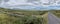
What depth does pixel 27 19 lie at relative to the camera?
95 cm

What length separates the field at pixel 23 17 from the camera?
95 cm

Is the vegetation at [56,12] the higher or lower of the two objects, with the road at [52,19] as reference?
higher

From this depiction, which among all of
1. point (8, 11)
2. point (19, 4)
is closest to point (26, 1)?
point (19, 4)

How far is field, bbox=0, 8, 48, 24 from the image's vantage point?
0.95 m

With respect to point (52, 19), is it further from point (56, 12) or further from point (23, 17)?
point (23, 17)

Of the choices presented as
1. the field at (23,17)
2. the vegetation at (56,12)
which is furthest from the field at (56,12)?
the field at (23,17)

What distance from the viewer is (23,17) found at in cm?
96

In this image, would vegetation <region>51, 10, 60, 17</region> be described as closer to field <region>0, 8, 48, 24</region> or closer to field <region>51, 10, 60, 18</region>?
field <region>51, 10, 60, 18</region>

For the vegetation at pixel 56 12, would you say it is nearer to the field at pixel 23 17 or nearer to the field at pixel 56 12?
the field at pixel 56 12

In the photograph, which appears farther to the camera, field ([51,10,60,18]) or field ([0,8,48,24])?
field ([51,10,60,18])

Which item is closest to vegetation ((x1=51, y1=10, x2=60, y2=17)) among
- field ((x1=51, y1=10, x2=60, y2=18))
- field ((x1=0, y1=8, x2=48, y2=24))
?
field ((x1=51, y1=10, x2=60, y2=18))

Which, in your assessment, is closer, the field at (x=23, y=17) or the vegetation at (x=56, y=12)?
the field at (x=23, y=17)

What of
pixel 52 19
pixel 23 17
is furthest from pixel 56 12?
pixel 23 17

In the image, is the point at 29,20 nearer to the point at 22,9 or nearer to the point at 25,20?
the point at 25,20
